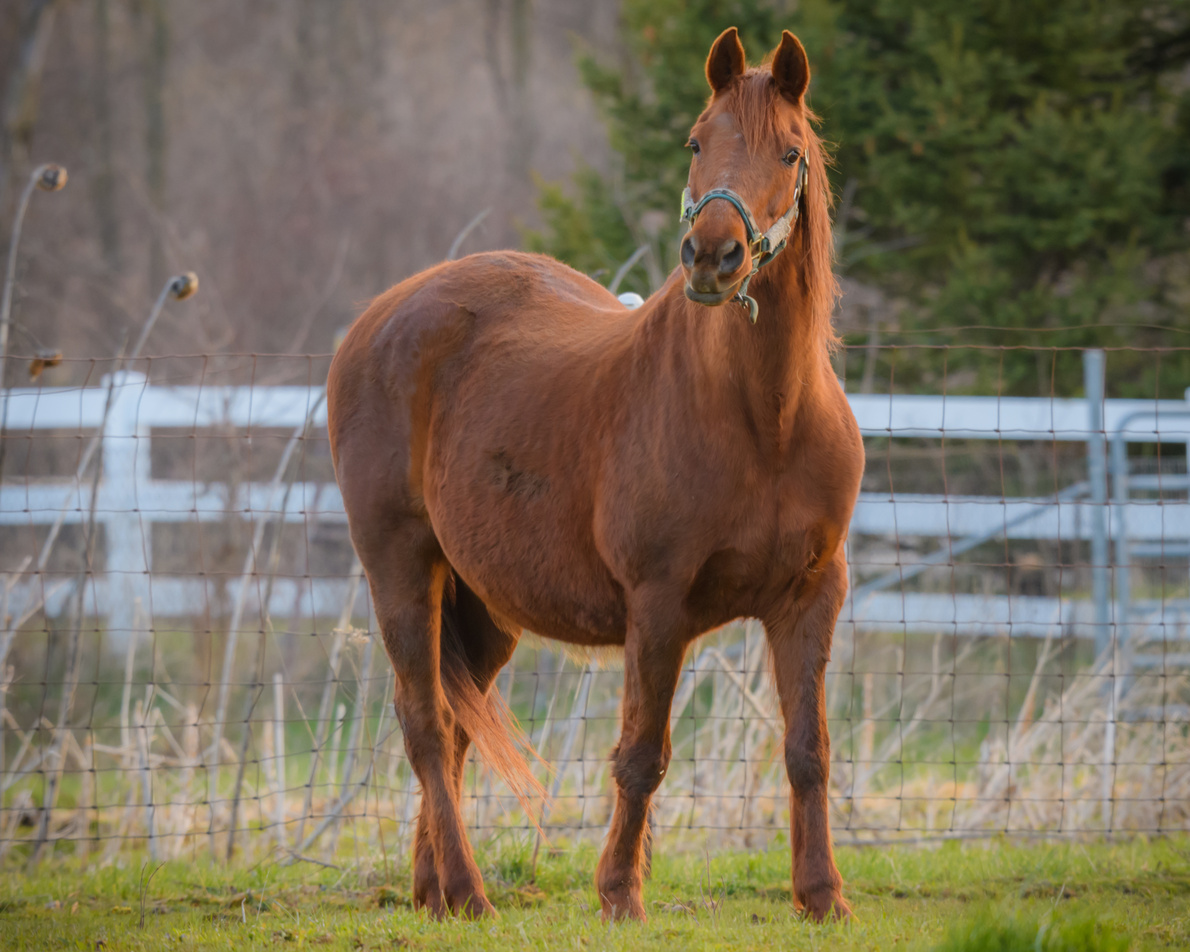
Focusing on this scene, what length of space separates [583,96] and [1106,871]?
604 inches

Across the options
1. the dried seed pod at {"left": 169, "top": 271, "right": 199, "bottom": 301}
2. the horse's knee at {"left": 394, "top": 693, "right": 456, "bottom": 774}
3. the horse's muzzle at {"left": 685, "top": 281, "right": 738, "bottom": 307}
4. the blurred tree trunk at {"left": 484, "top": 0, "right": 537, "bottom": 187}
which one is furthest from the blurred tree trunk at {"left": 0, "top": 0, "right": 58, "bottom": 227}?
the horse's muzzle at {"left": 685, "top": 281, "right": 738, "bottom": 307}

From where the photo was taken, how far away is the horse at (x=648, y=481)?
8.87 ft

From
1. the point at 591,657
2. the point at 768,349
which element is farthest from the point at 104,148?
the point at 768,349

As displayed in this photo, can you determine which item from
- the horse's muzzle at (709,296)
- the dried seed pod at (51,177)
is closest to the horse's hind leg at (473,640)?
the horse's muzzle at (709,296)

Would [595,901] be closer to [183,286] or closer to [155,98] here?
[183,286]

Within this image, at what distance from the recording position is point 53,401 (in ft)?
25.8

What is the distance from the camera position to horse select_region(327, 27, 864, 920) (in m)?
2.70

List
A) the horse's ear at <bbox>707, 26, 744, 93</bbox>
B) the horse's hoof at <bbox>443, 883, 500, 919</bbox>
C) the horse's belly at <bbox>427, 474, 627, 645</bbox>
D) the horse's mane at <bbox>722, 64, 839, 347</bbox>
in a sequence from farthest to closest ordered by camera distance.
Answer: the horse's hoof at <bbox>443, 883, 500, 919</bbox> → the horse's belly at <bbox>427, 474, 627, 645</bbox> → the horse's ear at <bbox>707, 26, 744, 93</bbox> → the horse's mane at <bbox>722, 64, 839, 347</bbox>

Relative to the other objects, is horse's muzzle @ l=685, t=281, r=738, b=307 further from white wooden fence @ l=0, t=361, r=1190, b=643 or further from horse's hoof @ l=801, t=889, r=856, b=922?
white wooden fence @ l=0, t=361, r=1190, b=643

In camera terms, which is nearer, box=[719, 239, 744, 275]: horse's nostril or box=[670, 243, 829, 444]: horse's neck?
box=[719, 239, 744, 275]: horse's nostril

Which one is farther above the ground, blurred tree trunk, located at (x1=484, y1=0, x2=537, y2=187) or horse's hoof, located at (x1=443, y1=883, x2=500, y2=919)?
blurred tree trunk, located at (x1=484, y1=0, x2=537, y2=187)

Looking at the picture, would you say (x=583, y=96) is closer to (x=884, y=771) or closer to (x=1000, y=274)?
(x=1000, y=274)

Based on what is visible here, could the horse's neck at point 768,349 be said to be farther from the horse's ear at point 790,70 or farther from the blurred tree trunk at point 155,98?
the blurred tree trunk at point 155,98

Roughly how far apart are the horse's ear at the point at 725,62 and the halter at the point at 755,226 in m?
0.28
